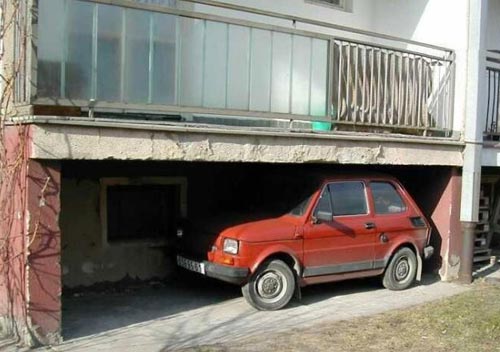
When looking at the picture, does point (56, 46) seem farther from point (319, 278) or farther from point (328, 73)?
point (319, 278)

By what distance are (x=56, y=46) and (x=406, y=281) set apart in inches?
228

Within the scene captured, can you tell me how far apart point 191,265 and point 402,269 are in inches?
122

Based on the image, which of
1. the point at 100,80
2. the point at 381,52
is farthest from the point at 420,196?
the point at 100,80

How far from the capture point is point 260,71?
7.38 m

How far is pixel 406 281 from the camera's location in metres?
9.12

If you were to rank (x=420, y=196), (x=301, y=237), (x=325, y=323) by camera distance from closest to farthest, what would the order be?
(x=325, y=323) < (x=301, y=237) < (x=420, y=196)

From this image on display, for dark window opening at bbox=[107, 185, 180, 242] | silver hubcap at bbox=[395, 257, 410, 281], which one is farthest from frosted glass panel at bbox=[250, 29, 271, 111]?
Result: silver hubcap at bbox=[395, 257, 410, 281]

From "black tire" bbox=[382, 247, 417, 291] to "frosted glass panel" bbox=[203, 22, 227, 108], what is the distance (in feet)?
11.7

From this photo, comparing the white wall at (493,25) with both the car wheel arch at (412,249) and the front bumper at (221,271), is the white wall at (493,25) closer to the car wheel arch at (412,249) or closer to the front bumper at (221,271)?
the car wheel arch at (412,249)

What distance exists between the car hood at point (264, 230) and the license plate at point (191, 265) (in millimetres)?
480

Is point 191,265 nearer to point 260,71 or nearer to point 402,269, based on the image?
point 260,71

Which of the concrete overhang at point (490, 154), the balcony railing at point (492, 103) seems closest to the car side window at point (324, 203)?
the concrete overhang at point (490, 154)

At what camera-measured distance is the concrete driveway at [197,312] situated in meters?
6.46

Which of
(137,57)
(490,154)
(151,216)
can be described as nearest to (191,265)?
(151,216)
